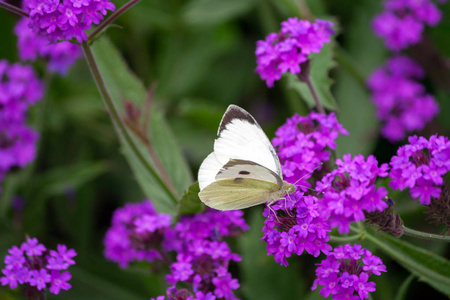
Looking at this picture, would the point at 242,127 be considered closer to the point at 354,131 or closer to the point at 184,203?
the point at 184,203

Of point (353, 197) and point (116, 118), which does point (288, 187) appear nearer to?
point (353, 197)

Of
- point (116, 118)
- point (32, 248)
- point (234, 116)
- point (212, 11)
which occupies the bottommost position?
point (32, 248)

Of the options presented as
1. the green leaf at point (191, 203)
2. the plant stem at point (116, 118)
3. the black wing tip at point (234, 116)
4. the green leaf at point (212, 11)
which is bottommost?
the green leaf at point (191, 203)

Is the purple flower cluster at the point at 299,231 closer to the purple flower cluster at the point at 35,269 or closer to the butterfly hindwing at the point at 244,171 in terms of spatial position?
the butterfly hindwing at the point at 244,171

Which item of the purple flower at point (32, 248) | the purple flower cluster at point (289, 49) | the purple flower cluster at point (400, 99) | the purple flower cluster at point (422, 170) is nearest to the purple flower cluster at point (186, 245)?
the purple flower at point (32, 248)

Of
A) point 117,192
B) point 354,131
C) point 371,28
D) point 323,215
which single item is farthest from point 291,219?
point 371,28

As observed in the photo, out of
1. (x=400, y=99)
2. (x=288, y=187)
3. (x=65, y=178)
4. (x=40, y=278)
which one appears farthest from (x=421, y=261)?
(x=65, y=178)
